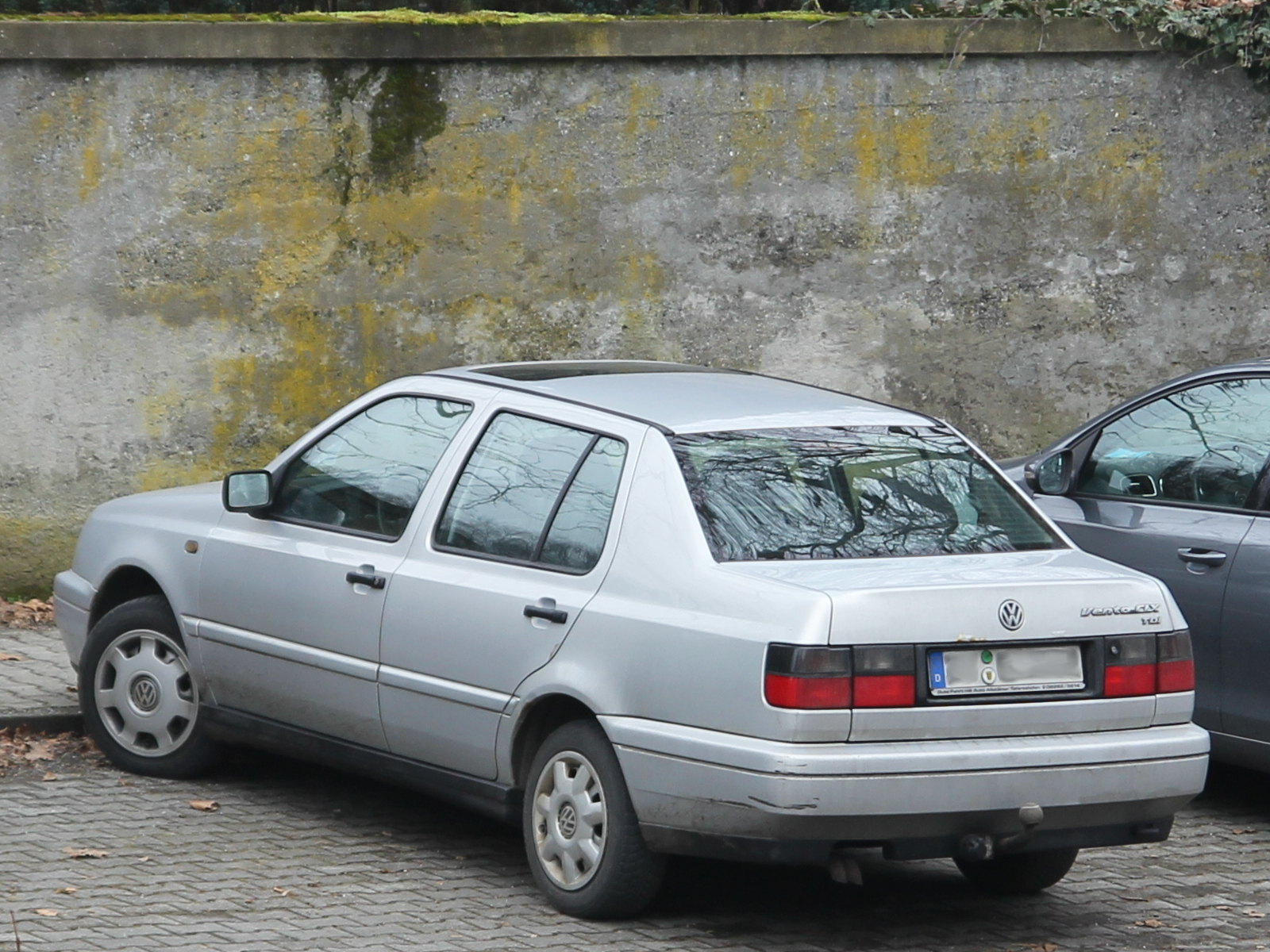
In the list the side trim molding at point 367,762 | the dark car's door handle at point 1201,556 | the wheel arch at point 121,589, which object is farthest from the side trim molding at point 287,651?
the dark car's door handle at point 1201,556

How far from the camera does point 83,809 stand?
275 inches

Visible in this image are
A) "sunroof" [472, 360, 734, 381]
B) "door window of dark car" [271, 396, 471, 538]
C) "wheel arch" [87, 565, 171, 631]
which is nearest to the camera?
"door window of dark car" [271, 396, 471, 538]

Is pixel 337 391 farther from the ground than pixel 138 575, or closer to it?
farther from the ground

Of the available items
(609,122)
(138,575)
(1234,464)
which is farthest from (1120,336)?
(138,575)

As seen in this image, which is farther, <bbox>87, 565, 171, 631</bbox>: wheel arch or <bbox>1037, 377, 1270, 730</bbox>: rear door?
<bbox>87, 565, 171, 631</bbox>: wheel arch

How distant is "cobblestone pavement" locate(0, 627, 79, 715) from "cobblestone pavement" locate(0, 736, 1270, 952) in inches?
39.1

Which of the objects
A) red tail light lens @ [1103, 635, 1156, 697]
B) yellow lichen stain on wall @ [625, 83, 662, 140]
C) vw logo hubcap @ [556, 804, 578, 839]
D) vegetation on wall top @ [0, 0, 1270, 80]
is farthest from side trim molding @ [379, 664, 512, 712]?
vegetation on wall top @ [0, 0, 1270, 80]

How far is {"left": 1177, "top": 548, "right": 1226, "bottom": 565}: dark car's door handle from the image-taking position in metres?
6.93

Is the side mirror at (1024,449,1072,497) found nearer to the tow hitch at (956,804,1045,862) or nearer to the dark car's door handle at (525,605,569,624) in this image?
the tow hitch at (956,804,1045,862)

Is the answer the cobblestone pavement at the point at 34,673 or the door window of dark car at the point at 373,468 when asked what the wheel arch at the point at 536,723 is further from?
the cobblestone pavement at the point at 34,673

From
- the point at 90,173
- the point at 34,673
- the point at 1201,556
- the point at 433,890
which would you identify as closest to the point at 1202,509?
the point at 1201,556

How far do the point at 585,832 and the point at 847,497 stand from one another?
4.29 feet

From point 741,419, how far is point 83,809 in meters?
2.97

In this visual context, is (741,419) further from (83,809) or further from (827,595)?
(83,809)
